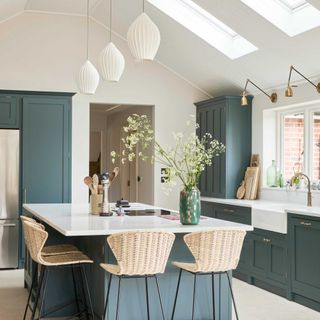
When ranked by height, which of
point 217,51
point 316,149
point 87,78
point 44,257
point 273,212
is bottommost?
point 44,257

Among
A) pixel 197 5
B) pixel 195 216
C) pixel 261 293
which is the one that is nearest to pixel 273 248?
pixel 261 293

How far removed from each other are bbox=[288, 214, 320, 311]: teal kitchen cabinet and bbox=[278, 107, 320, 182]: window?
1.22 metres

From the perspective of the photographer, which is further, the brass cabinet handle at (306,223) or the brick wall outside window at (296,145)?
the brick wall outside window at (296,145)

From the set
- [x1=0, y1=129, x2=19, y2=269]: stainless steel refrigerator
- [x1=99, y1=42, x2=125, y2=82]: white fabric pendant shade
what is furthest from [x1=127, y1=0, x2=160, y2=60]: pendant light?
[x1=0, y1=129, x2=19, y2=269]: stainless steel refrigerator

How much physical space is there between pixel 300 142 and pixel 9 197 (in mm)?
3565

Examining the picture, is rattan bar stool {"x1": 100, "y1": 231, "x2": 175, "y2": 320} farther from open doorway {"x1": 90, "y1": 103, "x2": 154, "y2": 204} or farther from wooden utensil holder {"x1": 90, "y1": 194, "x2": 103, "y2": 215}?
open doorway {"x1": 90, "y1": 103, "x2": 154, "y2": 204}

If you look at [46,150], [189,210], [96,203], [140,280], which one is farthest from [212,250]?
[46,150]

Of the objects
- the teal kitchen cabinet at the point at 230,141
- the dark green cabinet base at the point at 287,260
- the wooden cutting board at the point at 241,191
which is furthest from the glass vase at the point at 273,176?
the dark green cabinet base at the point at 287,260

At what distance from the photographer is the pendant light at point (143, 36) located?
3953mm

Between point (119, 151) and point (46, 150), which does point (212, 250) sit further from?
point (119, 151)

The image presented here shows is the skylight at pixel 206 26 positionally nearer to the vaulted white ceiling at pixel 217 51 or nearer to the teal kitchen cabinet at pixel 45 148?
the vaulted white ceiling at pixel 217 51

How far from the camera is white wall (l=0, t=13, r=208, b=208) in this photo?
24.2ft

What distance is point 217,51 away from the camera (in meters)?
6.68

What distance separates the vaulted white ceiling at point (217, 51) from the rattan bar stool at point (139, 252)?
98.9 inches
